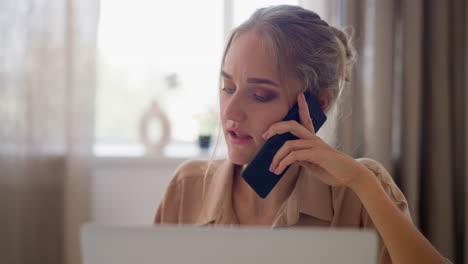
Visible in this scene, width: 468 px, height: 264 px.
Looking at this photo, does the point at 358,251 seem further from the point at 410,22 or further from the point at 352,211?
the point at 410,22

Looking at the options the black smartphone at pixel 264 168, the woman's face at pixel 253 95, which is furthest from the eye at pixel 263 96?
the black smartphone at pixel 264 168

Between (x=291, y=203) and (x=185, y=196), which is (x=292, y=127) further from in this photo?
(x=185, y=196)

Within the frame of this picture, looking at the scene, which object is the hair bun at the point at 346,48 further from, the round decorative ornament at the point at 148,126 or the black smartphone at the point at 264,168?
the round decorative ornament at the point at 148,126

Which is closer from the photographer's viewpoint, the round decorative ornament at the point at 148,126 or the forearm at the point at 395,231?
the forearm at the point at 395,231

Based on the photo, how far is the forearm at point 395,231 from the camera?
3.03 ft

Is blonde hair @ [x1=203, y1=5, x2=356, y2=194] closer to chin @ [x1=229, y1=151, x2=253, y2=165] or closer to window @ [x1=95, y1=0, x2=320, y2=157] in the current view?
chin @ [x1=229, y1=151, x2=253, y2=165]

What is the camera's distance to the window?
2750 millimetres

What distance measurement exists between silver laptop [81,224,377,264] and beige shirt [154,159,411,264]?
1.84ft

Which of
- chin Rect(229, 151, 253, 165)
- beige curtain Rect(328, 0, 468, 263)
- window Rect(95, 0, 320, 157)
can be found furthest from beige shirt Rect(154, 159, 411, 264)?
window Rect(95, 0, 320, 157)

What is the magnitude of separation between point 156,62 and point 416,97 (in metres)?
1.51

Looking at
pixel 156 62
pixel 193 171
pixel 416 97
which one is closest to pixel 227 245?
pixel 193 171

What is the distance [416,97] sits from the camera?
227cm

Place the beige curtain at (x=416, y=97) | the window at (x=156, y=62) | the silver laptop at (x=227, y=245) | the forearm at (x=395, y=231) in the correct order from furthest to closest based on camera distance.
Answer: the window at (x=156, y=62)
the beige curtain at (x=416, y=97)
the forearm at (x=395, y=231)
the silver laptop at (x=227, y=245)

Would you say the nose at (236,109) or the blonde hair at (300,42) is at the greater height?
the blonde hair at (300,42)
